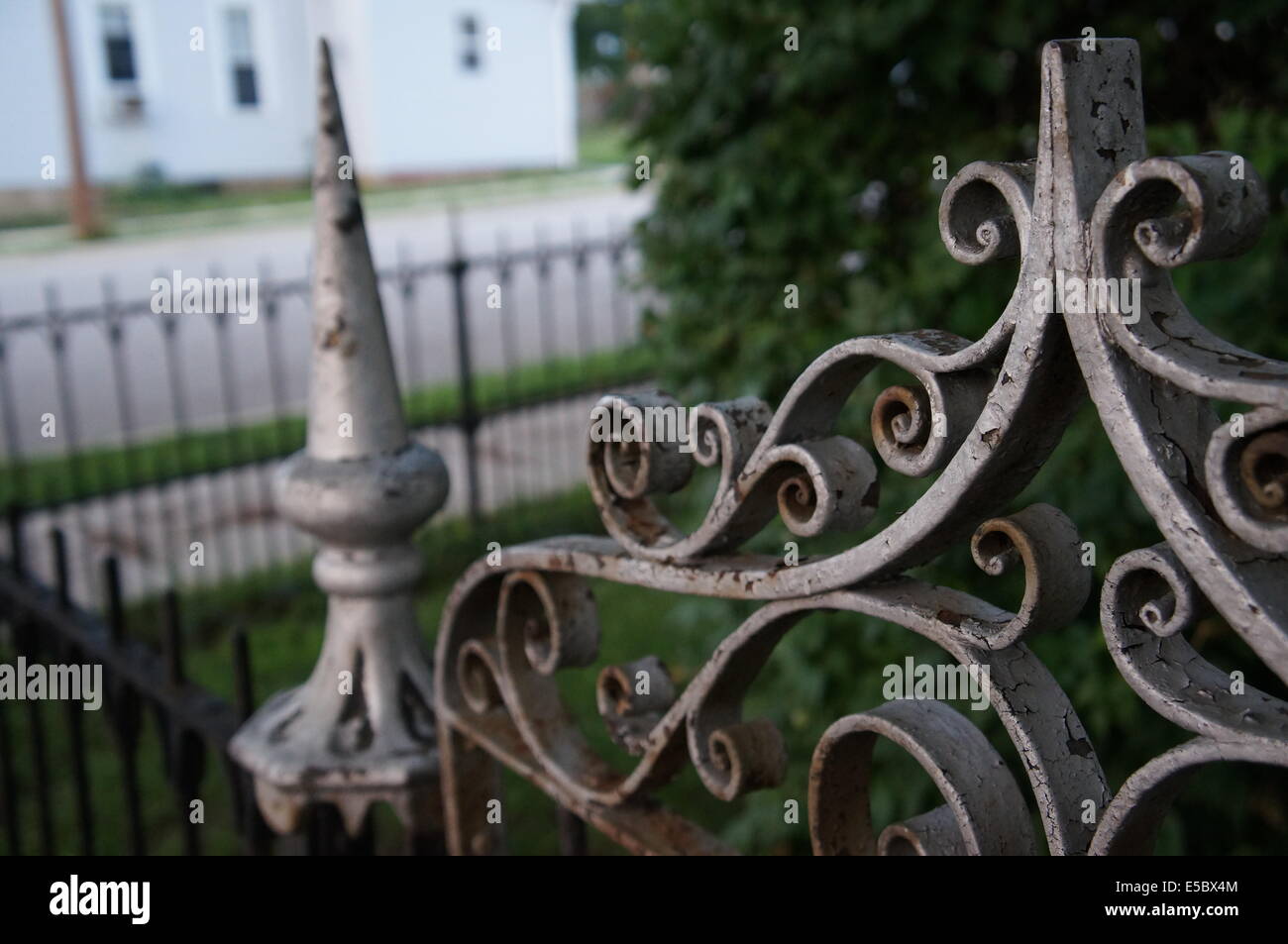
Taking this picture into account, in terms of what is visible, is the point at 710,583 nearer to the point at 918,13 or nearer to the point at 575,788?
the point at 575,788

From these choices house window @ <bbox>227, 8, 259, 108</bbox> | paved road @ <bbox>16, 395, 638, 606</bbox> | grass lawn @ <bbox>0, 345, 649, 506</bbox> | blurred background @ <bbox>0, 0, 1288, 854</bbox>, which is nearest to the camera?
blurred background @ <bbox>0, 0, 1288, 854</bbox>

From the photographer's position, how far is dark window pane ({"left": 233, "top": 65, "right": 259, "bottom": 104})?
26.3m

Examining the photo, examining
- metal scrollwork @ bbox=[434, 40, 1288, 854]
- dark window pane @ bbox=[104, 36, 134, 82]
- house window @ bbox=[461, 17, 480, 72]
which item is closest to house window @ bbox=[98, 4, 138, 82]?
dark window pane @ bbox=[104, 36, 134, 82]

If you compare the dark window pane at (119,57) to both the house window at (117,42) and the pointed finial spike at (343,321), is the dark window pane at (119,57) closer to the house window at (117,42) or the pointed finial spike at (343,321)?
the house window at (117,42)

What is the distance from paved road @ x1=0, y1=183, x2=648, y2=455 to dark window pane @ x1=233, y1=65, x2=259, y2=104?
724 centimetres

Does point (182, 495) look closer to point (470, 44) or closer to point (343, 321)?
point (343, 321)

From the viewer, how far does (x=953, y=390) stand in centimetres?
92

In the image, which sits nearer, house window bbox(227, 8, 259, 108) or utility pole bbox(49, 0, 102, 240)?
utility pole bbox(49, 0, 102, 240)

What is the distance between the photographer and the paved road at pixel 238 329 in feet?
29.0

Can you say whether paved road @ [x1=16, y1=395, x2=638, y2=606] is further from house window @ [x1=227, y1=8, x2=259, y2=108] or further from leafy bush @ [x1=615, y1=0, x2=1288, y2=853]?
house window @ [x1=227, y1=8, x2=259, y2=108]

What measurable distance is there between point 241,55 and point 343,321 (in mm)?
27125

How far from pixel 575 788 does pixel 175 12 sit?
2738 cm

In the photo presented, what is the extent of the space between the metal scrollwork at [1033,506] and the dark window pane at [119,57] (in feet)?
90.0

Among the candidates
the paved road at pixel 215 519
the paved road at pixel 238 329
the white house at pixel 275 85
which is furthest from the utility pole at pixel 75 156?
the paved road at pixel 215 519
